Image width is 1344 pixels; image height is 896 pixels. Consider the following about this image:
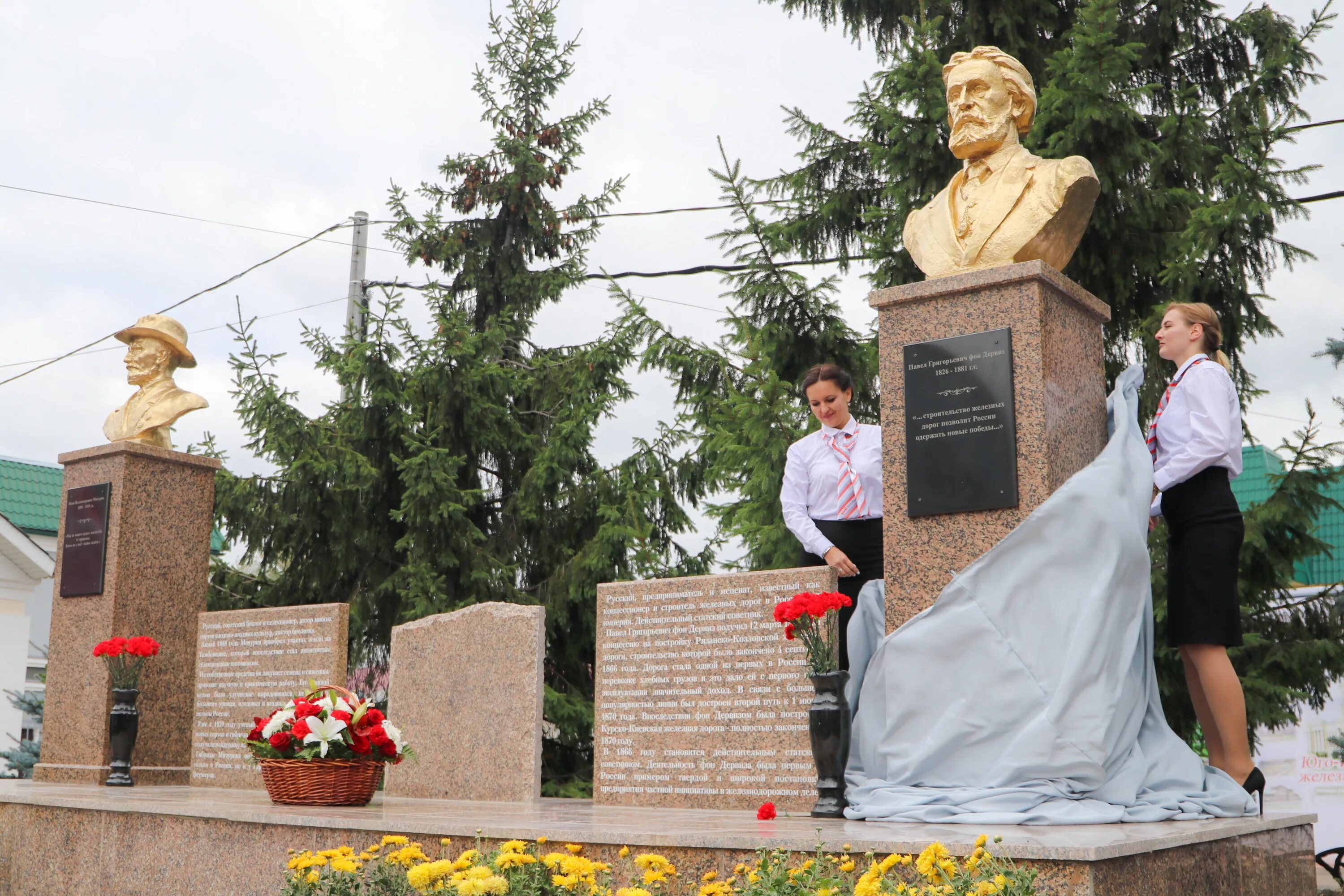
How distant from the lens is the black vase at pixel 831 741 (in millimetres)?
4910

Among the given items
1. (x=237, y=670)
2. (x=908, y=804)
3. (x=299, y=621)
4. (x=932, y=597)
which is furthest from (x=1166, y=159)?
(x=237, y=670)

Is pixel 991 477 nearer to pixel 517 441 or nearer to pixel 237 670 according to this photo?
pixel 237 670

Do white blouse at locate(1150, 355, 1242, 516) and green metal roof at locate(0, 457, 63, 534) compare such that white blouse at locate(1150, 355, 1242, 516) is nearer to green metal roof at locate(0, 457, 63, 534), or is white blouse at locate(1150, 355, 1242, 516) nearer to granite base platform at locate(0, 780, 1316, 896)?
granite base platform at locate(0, 780, 1316, 896)

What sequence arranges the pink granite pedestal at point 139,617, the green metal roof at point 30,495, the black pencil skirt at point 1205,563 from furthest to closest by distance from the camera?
the green metal roof at point 30,495
the pink granite pedestal at point 139,617
the black pencil skirt at point 1205,563

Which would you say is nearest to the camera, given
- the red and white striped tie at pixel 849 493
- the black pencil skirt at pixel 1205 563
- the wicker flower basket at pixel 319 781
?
the black pencil skirt at pixel 1205 563

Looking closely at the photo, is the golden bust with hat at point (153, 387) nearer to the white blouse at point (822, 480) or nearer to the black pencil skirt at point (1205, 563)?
the white blouse at point (822, 480)

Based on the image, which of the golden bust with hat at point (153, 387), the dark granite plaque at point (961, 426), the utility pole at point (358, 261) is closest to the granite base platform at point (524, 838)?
the dark granite plaque at point (961, 426)

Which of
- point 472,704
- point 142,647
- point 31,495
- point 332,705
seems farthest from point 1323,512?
point 31,495

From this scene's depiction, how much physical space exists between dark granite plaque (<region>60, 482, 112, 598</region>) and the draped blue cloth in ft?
18.8

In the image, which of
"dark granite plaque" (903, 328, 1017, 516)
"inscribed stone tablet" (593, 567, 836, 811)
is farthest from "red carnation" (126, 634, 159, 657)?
"dark granite plaque" (903, 328, 1017, 516)

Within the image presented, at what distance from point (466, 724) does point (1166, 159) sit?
550cm

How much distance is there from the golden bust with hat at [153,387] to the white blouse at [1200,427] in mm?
6379

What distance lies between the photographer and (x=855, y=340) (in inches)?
360

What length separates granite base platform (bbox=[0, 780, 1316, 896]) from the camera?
3.54 meters
